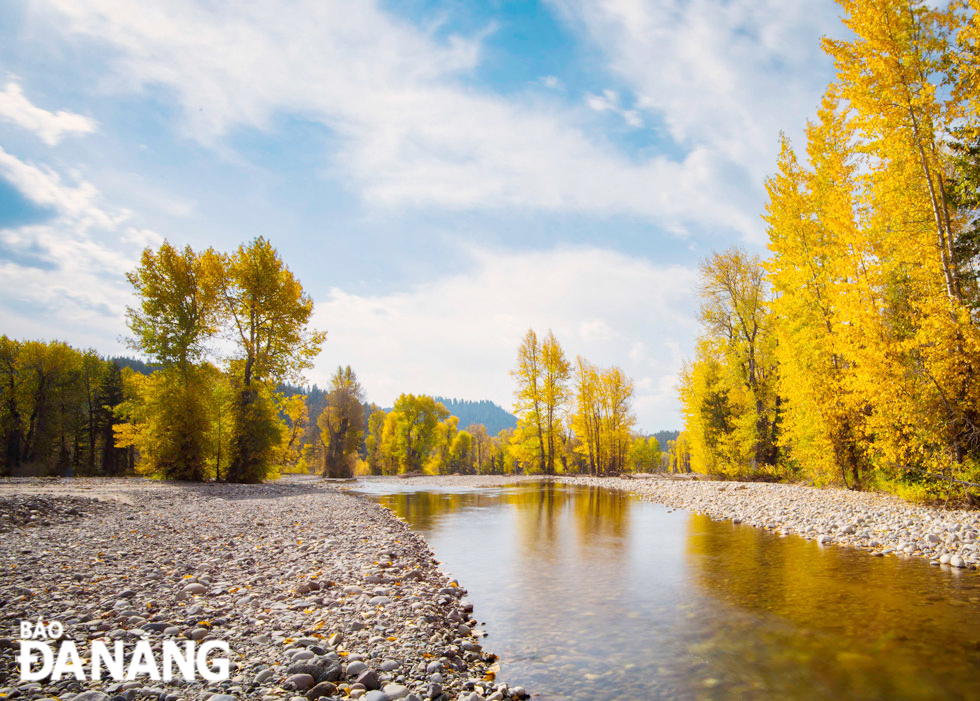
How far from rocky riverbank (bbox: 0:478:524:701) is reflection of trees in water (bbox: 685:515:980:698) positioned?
2.56 m

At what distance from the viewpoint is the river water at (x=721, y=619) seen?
4.40m

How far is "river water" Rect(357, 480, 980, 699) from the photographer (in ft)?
14.4

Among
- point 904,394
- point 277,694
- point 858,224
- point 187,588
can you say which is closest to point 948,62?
point 858,224

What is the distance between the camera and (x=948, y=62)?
11656 millimetres

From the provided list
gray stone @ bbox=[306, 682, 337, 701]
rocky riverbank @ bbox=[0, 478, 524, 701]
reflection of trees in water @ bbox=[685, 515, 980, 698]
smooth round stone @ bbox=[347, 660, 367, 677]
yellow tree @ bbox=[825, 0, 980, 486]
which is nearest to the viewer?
gray stone @ bbox=[306, 682, 337, 701]

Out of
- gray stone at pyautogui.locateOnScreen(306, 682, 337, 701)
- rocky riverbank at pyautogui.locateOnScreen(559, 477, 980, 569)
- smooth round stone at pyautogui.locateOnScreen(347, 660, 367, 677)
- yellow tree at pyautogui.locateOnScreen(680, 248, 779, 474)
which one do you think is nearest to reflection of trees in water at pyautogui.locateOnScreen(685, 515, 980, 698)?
rocky riverbank at pyautogui.locateOnScreen(559, 477, 980, 569)

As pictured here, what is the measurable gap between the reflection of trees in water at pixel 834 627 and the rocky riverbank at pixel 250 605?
2558mm

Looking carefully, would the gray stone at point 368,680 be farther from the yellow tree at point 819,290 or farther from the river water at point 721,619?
the yellow tree at point 819,290

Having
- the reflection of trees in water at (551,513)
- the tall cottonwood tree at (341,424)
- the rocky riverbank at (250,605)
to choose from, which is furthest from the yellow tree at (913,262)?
the tall cottonwood tree at (341,424)

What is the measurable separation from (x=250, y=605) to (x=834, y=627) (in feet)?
22.9

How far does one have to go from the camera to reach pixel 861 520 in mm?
11039

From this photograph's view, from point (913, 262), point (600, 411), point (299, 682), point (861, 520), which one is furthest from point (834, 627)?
point (600, 411)

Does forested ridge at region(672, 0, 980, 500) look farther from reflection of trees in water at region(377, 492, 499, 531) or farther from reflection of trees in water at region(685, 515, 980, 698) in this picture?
reflection of trees in water at region(377, 492, 499, 531)

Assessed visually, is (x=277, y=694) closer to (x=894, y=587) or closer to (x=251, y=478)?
(x=894, y=587)
